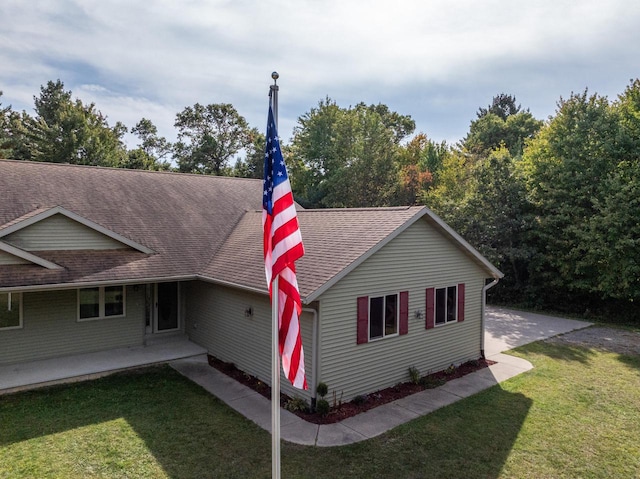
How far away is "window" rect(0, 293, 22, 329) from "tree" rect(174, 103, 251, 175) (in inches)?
1357

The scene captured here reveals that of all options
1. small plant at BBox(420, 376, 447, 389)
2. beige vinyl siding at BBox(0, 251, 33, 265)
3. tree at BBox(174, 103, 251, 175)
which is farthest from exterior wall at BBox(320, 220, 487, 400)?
tree at BBox(174, 103, 251, 175)

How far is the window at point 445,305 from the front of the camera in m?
10.9

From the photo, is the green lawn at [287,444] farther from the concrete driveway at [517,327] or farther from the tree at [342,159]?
the tree at [342,159]

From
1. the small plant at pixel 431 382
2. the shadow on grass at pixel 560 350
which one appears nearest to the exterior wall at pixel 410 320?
the small plant at pixel 431 382

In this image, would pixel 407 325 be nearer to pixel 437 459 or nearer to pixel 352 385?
pixel 352 385

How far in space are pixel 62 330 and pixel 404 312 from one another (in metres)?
9.08

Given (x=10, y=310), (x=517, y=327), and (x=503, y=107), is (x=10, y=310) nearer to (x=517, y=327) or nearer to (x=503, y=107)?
(x=517, y=327)

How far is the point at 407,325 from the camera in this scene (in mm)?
10258

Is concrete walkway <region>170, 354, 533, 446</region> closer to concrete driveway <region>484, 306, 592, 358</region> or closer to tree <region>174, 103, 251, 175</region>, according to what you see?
concrete driveway <region>484, 306, 592, 358</region>

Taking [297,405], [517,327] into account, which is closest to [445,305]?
[297,405]

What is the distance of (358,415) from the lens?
8.52 meters

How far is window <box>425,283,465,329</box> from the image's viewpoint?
10883 millimetres

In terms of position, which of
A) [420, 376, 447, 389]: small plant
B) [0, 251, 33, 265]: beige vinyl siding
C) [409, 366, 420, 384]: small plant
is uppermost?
[0, 251, 33, 265]: beige vinyl siding

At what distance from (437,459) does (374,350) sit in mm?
3017
